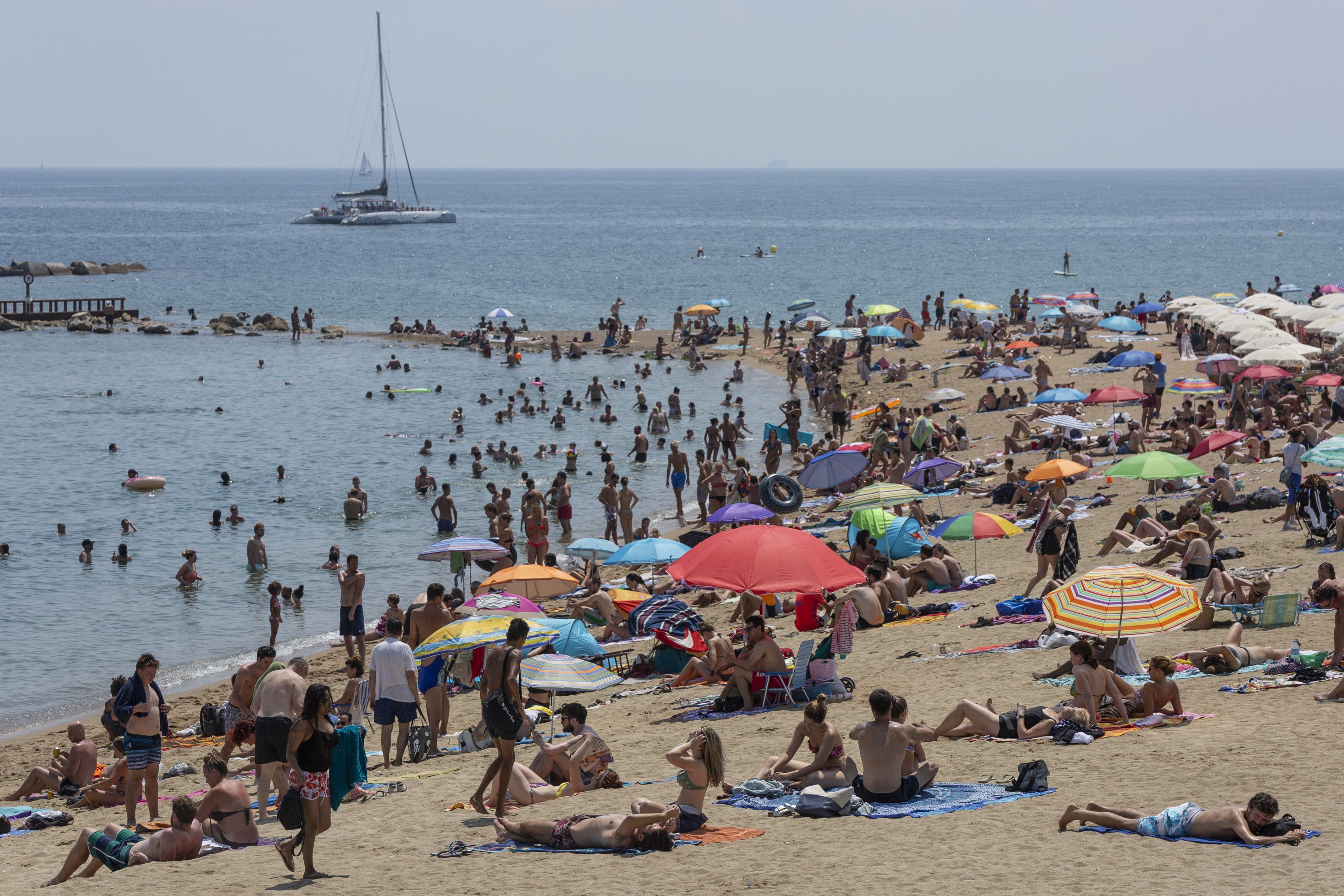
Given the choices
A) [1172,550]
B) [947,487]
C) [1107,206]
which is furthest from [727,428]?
[1107,206]

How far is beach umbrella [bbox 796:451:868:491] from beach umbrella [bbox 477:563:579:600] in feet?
22.1

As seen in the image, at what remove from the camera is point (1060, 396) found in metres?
24.1

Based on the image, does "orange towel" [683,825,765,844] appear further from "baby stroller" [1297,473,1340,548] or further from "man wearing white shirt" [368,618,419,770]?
"baby stroller" [1297,473,1340,548]

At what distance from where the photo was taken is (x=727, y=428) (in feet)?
91.0

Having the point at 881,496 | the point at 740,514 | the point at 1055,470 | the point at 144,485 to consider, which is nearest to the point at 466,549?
the point at 740,514

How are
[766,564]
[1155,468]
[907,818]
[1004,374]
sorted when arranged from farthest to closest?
[1004,374] < [1155,468] < [766,564] < [907,818]

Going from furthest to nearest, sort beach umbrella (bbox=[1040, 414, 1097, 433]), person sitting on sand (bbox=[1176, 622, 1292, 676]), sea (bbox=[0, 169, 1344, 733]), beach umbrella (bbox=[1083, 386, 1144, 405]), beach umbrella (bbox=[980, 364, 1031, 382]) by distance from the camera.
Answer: beach umbrella (bbox=[980, 364, 1031, 382])
beach umbrella (bbox=[1040, 414, 1097, 433])
beach umbrella (bbox=[1083, 386, 1144, 405])
sea (bbox=[0, 169, 1344, 733])
person sitting on sand (bbox=[1176, 622, 1292, 676])

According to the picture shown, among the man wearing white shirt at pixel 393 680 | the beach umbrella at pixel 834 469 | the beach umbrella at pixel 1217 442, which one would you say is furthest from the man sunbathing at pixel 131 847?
the beach umbrella at pixel 1217 442

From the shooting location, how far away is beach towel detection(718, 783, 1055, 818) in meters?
8.63

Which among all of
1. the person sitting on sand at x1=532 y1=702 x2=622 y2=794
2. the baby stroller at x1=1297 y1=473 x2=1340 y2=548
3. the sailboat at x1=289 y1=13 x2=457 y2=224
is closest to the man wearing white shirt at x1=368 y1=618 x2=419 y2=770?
the person sitting on sand at x1=532 y1=702 x2=622 y2=794

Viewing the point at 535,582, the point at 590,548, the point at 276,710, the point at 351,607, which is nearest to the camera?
the point at 276,710

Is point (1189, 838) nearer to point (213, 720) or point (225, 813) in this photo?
point (225, 813)

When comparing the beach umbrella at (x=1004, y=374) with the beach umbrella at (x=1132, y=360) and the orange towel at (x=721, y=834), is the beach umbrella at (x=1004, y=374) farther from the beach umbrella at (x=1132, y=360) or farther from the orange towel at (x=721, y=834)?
the orange towel at (x=721, y=834)

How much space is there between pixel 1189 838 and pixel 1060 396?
1718 cm
